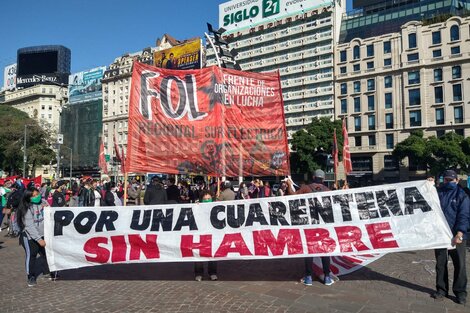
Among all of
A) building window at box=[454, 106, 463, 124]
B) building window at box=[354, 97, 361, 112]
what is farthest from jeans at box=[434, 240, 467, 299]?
building window at box=[354, 97, 361, 112]

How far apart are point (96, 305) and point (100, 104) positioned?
8847 centimetres

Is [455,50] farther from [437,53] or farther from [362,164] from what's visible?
[362,164]

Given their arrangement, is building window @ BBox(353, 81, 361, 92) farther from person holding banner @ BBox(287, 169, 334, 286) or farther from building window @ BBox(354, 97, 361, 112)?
person holding banner @ BBox(287, 169, 334, 286)

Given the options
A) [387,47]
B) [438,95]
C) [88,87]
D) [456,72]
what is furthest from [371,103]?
[88,87]

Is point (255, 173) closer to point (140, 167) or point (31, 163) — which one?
point (140, 167)

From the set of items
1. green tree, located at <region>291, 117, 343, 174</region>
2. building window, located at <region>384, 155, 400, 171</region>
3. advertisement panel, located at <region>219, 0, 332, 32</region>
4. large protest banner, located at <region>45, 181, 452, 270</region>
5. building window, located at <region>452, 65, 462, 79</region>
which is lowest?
large protest banner, located at <region>45, 181, 452, 270</region>

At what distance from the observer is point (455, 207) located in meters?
5.21

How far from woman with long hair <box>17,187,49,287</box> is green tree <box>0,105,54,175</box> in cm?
4846

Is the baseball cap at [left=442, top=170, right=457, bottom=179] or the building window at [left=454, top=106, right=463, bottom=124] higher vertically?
the building window at [left=454, top=106, right=463, bottom=124]

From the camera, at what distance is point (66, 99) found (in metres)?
107

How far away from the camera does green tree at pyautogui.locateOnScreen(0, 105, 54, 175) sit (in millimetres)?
48500

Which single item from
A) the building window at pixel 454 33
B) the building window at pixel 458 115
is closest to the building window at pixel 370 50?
the building window at pixel 454 33

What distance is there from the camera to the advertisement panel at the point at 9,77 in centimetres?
11806

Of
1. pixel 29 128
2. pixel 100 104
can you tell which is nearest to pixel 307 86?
pixel 29 128
